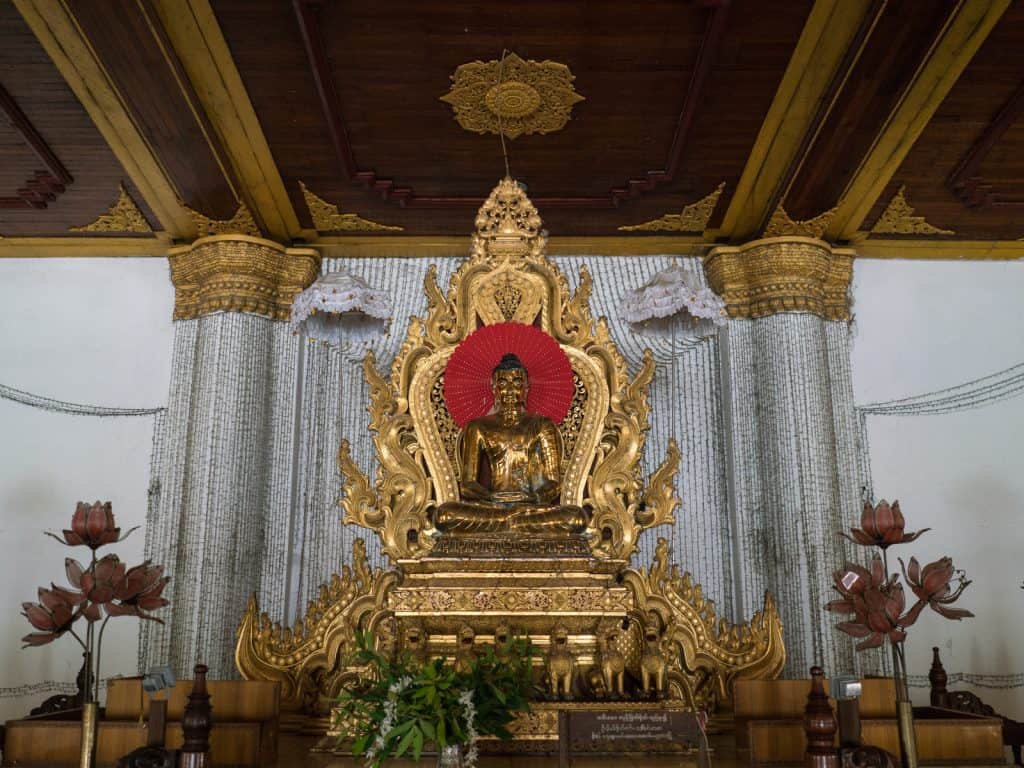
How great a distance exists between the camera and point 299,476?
6.04 m

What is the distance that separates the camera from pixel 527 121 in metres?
5.16

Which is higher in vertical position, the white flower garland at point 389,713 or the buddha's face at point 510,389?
the buddha's face at point 510,389

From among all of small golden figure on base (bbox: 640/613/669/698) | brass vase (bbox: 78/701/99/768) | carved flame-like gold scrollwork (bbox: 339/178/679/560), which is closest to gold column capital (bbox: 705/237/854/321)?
carved flame-like gold scrollwork (bbox: 339/178/679/560)

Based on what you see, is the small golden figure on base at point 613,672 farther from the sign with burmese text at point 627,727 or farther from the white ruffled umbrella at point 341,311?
the white ruffled umbrella at point 341,311

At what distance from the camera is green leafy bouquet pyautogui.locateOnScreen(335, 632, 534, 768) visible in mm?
3035

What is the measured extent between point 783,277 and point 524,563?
8.23ft

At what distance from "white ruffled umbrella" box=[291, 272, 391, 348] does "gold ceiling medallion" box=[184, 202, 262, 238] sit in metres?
0.75

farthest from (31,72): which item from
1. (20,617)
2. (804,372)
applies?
(804,372)

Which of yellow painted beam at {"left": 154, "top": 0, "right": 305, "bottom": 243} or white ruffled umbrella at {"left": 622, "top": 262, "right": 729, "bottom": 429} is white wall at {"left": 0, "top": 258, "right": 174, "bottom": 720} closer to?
yellow painted beam at {"left": 154, "top": 0, "right": 305, "bottom": 243}

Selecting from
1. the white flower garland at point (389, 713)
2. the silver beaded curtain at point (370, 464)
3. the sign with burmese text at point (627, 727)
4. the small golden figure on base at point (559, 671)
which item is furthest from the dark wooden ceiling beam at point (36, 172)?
the sign with burmese text at point (627, 727)

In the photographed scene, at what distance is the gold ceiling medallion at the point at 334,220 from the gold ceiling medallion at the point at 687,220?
1.54m

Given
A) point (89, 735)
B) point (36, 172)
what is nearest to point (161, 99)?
point (36, 172)

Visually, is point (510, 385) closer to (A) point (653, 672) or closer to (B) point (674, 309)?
(B) point (674, 309)

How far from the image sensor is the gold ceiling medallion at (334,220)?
19.7 ft
